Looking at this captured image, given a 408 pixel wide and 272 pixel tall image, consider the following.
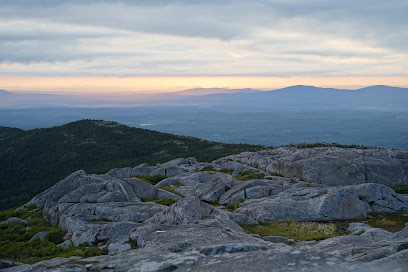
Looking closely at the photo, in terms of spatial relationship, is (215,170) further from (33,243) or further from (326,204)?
(33,243)

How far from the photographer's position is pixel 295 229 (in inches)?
862

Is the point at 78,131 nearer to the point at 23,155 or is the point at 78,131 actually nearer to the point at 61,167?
the point at 23,155

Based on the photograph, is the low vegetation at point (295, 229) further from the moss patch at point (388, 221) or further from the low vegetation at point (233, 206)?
the low vegetation at point (233, 206)

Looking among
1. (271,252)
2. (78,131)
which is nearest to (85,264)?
(271,252)

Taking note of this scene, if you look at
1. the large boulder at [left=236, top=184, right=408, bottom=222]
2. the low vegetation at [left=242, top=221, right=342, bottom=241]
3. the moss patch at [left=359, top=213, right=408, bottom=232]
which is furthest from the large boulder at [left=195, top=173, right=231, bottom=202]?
the moss patch at [left=359, top=213, right=408, bottom=232]

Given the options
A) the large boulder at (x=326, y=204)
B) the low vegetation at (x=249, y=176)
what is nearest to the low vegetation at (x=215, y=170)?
the low vegetation at (x=249, y=176)

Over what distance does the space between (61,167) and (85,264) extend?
88053 millimetres

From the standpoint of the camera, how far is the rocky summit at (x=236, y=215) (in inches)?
303

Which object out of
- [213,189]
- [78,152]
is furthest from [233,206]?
[78,152]

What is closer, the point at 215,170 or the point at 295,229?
the point at 295,229

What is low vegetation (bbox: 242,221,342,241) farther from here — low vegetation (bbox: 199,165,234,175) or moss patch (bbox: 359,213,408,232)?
low vegetation (bbox: 199,165,234,175)

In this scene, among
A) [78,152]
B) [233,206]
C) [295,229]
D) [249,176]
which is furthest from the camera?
[78,152]

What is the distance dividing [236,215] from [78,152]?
88681 millimetres

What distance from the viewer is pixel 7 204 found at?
205 feet
